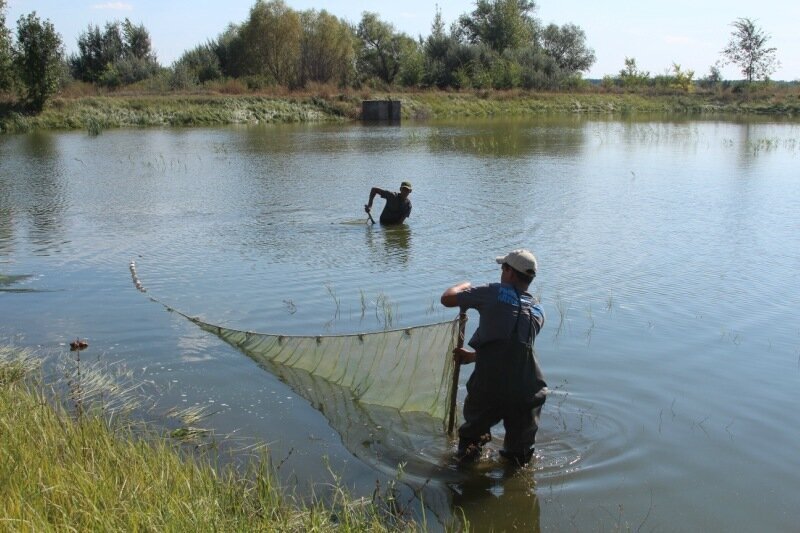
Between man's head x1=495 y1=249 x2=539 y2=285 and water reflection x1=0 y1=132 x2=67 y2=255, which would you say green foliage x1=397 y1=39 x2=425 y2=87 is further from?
man's head x1=495 y1=249 x2=539 y2=285

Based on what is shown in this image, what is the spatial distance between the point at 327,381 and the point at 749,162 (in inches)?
954

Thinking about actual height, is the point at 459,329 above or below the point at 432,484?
above

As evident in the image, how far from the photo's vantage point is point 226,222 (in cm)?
1642

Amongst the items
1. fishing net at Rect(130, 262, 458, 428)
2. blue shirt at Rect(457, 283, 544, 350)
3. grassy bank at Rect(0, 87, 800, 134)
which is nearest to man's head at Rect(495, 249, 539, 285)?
blue shirt at Rect(457, 283, 544, 350)

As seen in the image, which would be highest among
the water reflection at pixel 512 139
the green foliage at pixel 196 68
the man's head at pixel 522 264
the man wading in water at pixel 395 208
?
the green foliage at pixel 196 68

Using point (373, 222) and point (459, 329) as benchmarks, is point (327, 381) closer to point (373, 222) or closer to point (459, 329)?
point (459, 329)

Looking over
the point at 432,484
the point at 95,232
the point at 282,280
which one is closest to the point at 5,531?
the point at 432,484

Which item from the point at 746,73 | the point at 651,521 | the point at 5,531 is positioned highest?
the point at 746,73

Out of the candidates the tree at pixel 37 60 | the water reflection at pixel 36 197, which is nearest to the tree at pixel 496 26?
the tree at pixel 37 60

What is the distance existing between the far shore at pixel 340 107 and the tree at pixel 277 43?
32.1 ft

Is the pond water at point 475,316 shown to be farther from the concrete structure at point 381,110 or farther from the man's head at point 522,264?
the concrete structure at point 381,110

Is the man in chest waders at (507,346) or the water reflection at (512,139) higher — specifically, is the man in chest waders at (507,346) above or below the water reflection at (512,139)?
below

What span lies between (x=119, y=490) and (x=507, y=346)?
262 cm

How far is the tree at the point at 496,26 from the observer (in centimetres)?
8781
